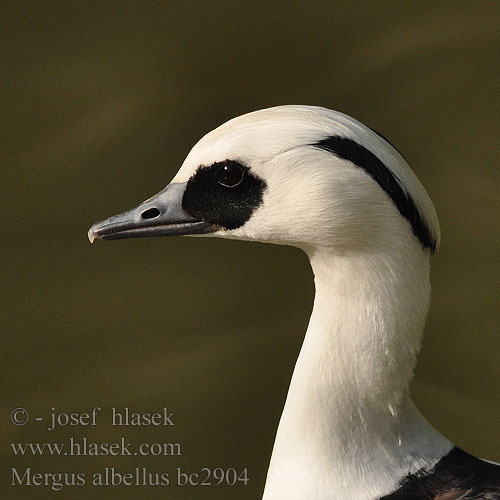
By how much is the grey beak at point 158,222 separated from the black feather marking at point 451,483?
3.79 feet

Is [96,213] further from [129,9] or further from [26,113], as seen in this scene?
[129,9]

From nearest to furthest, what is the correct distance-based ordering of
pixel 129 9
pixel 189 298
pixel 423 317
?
1. pixel 423 317
2. pixel 189 298
3. pixel 129 9

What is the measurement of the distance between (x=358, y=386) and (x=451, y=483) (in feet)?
1.69

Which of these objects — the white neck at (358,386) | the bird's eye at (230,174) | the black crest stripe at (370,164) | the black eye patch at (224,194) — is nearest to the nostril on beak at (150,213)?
the black eye patch at (224,194)

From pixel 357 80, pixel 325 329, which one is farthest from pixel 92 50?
pixel 325 329

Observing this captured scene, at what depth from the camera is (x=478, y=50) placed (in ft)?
21.7

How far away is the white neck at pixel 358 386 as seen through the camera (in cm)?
364

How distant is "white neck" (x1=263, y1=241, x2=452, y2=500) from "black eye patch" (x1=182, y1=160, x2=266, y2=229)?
0.93 feet

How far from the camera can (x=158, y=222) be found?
392cm

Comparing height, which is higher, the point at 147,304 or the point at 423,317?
the point at 147,304

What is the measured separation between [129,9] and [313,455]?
12.3 ft

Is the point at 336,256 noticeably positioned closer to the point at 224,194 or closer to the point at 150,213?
the point at 224,194

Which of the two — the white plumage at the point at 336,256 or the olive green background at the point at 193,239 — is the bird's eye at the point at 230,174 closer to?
the white plumage at the point at 336,256

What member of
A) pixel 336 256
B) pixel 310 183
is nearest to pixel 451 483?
pixel 336 256
